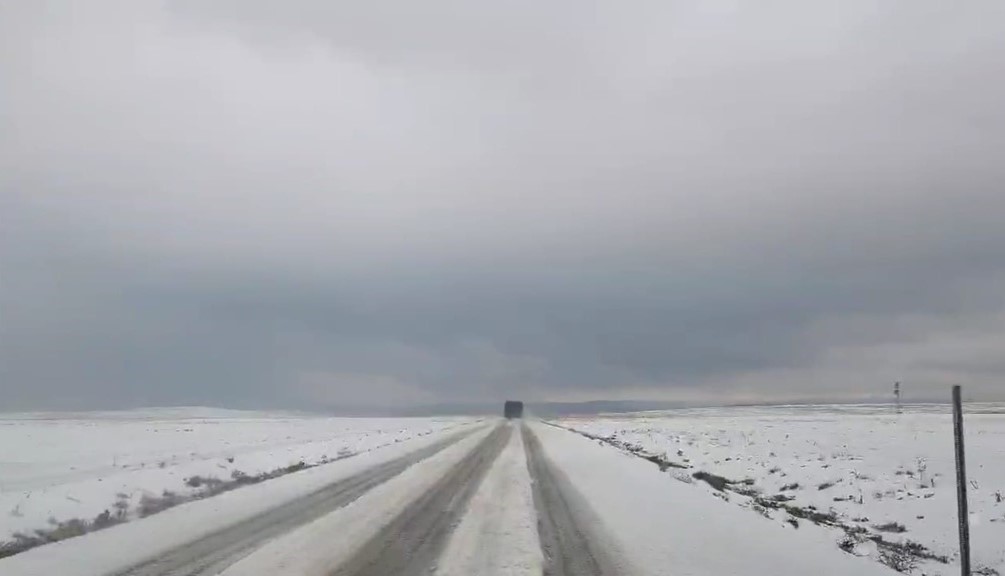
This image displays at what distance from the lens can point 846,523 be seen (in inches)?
601

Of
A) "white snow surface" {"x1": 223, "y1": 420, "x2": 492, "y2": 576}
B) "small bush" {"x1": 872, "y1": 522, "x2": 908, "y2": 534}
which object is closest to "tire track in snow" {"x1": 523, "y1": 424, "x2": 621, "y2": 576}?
"white snow surface" {"x1": 223, "y1": 420, "x2": 492, "y2": 576}

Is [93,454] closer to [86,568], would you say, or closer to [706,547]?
[86,568]

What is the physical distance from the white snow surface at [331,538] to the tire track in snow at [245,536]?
242 millimetres

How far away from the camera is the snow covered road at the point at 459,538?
9578 mm

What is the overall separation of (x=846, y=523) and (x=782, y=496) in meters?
4.34

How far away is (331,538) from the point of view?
11430 mm

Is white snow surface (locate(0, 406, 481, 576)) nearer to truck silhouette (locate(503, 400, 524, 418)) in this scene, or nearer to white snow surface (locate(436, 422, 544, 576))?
white snow surface (locate(436, 422, 544, 576))

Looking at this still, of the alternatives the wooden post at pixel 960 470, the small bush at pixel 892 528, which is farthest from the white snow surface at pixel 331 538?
the small bush at pixel 892 528

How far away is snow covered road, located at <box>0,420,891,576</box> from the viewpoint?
31.4 feet

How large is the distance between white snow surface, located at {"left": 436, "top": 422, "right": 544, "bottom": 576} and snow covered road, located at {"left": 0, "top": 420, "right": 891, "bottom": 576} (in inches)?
0.9

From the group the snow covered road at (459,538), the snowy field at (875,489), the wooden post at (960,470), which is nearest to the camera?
the wooden post at (960,470)

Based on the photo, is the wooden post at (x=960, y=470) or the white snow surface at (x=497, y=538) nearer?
the wooden post at (x=960, y=470)

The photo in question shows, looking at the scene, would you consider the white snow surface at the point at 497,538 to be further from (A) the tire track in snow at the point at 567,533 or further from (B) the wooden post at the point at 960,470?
(B) the wooden post at the point at 960,470

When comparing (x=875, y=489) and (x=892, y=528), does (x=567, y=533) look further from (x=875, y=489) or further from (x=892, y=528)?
(x=875, y=489)
